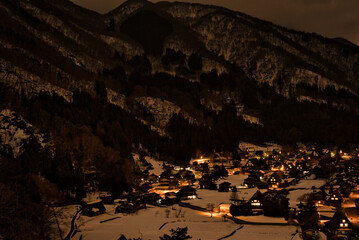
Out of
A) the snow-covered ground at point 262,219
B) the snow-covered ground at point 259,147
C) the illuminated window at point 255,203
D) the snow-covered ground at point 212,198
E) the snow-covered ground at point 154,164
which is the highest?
the snow-covered ground at point 259,147

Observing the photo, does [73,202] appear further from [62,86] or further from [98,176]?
[62,86]

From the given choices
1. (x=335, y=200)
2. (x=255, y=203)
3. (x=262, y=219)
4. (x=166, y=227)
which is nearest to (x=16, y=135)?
(x=166, y=227)

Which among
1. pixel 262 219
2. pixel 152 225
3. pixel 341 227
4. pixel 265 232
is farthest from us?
pixel 262 219

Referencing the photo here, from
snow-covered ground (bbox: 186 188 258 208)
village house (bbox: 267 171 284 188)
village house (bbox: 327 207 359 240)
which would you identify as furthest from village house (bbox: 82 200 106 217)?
village house (bbox: 267 171 284 188)

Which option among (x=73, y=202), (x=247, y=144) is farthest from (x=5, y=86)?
(x=247, y=144)

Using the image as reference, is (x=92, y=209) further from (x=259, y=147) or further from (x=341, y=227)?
(x=259, y=147)

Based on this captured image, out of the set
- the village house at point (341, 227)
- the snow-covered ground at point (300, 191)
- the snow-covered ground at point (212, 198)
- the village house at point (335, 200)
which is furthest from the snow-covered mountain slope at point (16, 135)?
the village house at point (341, 227)

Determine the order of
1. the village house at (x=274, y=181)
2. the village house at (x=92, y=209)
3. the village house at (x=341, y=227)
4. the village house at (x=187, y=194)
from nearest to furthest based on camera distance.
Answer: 1. the village house at (x=341, y=227)
2. the village house at (x=92, y=209)
3. the village house at (x=187, y=194)
4. the village house at (x=274, y=181)

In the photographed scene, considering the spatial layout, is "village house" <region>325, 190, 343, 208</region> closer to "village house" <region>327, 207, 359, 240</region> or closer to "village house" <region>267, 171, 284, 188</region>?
"village house" <region>327, 207, 359, 240</region>

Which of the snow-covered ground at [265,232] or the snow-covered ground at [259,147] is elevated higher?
the snow-covered ground at [259,147]

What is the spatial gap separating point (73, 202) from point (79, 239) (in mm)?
26121

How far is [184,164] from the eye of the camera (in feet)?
422

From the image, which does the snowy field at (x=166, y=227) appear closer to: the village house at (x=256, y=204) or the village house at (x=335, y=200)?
the village house at (x=256, y=204)

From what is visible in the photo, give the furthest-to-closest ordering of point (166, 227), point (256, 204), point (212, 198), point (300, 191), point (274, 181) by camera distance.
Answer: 1. point (274, 181)
2. point (300, 191)
3. point (212, 198)
4. point (256, 204)
5. point (166, 227)
